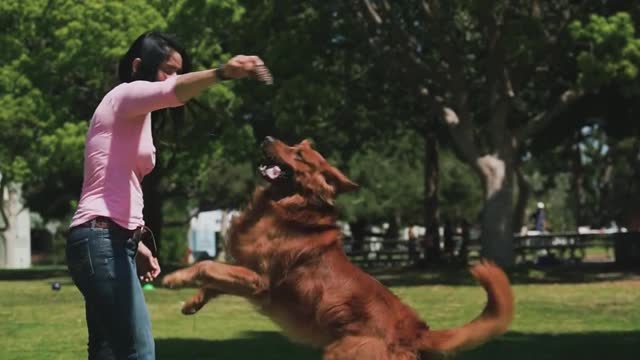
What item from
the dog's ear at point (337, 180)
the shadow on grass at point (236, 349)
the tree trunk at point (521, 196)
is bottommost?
the shadow on grass at point (236, 349)

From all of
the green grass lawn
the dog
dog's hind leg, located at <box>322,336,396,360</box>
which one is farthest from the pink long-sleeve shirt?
the green grass lawn

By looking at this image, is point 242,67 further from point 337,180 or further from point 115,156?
point 337,180

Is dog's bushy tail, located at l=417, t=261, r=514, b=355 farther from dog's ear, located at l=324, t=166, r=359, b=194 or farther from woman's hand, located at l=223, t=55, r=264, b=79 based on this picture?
woman's hand, located at l=223, t=55, r=264, b=79

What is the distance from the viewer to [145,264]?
19.1ft

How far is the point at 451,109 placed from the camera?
27.5m

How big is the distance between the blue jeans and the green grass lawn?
5964mm

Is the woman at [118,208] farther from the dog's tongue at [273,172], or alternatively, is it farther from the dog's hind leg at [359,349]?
the dog's tongue at [273,172]

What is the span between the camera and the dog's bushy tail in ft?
21.0

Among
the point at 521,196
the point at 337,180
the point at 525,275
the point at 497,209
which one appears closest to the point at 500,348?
the point at 337,180

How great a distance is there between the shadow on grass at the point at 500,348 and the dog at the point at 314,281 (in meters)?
3.75

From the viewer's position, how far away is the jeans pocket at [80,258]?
5031 millimetres

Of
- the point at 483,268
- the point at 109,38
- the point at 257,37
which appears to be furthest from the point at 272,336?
the point at 109,38

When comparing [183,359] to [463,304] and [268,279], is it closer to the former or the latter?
[268,279]

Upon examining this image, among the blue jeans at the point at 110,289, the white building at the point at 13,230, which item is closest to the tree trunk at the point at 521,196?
the white building at the point at 13,230
